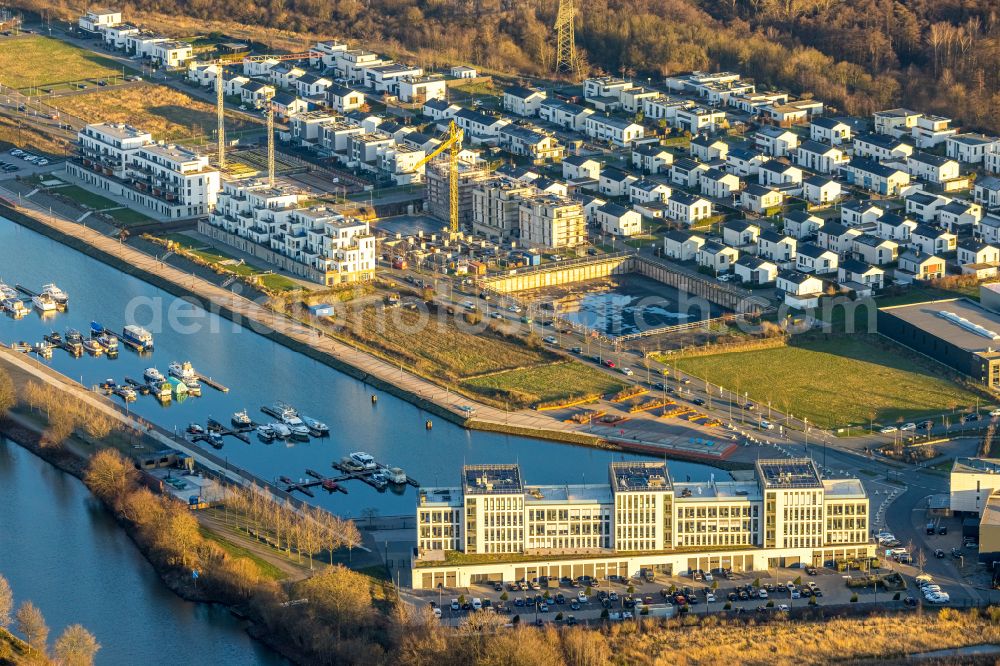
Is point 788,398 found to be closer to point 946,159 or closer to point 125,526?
point 125,526

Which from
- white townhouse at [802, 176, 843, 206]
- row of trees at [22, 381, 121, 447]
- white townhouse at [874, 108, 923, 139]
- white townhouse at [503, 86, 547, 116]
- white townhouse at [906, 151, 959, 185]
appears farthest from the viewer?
white townhouse at [503, 86, 547, 116]

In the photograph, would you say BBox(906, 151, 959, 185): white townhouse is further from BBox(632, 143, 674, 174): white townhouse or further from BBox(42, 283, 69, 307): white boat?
BBox(42, 283, 69, 307): white boat

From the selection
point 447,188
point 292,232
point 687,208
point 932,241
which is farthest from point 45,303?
point 932,241

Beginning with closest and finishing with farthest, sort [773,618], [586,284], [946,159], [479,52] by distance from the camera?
[773,618]
[586,284]
[946,159]
[479,52]

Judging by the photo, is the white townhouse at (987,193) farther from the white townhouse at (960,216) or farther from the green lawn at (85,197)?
the green lawn at (85,197)

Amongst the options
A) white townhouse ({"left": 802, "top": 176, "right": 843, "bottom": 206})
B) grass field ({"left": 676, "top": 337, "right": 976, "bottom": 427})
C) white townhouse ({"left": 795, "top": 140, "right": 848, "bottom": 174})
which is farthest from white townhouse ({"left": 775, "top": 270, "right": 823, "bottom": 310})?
white townhouse ({"left": 795, "top": 140, "right": 848, "bottom": 174})

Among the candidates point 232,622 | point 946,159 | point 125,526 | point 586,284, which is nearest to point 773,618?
point 232,622

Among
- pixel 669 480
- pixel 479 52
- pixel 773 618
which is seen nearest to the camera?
pixel 773 618

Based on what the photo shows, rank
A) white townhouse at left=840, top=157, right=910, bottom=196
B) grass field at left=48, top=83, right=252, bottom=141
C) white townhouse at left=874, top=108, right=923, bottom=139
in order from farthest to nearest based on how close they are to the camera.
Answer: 1. grass field at left=48, top=83, right=252, bottom=141
2. white townhouse at left=874, top=108, right=923, bottom=139
3. white townhouse at left=840, top=157, right=910, bottom=196
